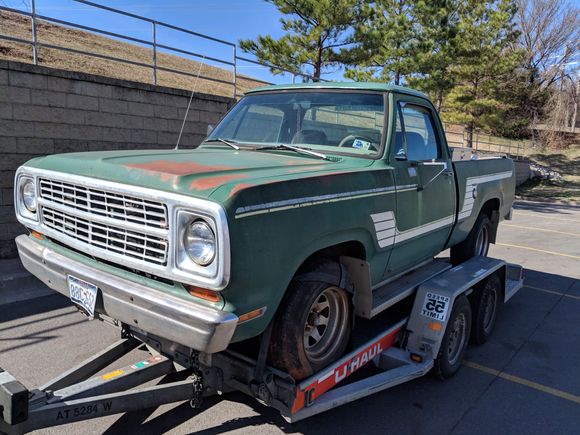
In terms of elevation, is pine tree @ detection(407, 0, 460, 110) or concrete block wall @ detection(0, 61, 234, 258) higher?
pine tree @ detection(407, 0, 460, 110)

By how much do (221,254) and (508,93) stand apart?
35342 millimetres

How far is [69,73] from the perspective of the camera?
7367mm

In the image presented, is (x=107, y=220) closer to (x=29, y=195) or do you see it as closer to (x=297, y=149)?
(x=29, y=195)

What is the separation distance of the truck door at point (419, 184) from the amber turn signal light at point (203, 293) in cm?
170

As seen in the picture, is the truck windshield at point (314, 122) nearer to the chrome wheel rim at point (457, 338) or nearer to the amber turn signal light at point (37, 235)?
the amber turn signal light at point (37, 235)

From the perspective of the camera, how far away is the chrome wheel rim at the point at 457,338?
13.4ft

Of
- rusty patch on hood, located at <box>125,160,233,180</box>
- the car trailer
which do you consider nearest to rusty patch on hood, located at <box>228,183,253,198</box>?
rusty patch on hood, located at <box>125,160,233,180</box>

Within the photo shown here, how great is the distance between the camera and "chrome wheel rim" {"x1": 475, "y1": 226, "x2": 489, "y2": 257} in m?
5.86

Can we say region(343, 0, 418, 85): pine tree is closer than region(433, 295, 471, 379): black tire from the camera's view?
No

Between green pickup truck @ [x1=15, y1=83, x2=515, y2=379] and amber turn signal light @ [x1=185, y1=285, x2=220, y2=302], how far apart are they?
11 millimetres

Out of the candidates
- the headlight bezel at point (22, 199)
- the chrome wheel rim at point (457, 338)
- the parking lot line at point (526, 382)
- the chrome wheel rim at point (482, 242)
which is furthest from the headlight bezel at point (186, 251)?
the chrome wheel rim at point (482, 242)

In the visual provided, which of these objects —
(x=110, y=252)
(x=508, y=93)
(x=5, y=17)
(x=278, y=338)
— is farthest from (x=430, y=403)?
(x=508, y=93)

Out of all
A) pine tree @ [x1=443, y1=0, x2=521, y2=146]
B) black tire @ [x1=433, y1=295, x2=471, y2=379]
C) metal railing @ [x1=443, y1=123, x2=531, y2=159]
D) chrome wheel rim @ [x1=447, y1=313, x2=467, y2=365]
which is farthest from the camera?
metal railing @ [x1=443, y1=123, x2=531, y2=159]

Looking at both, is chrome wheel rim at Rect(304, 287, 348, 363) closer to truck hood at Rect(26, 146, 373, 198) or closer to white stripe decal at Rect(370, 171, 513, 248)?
white stripe decal at Rect(370, 171, 513, 248)
